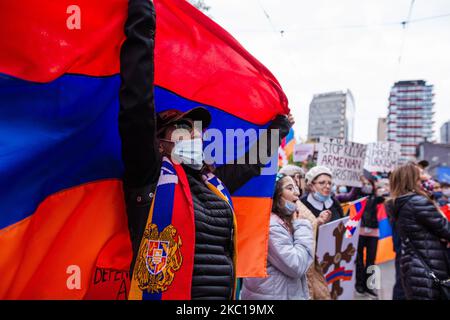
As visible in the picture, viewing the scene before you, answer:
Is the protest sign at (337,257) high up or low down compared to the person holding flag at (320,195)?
down

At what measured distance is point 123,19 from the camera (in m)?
1.76

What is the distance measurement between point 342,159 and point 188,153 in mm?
5135

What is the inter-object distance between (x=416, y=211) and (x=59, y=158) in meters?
2.88

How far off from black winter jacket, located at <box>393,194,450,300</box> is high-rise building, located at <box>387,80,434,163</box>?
119 metres

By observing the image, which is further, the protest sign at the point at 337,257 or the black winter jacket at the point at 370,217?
the black winter jacket at the point at 370,217

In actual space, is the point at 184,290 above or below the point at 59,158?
below

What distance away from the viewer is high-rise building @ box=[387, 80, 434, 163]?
375 feet

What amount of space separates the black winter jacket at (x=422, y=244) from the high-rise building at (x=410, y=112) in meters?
119

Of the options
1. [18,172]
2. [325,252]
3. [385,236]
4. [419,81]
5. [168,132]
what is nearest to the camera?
[18,172]

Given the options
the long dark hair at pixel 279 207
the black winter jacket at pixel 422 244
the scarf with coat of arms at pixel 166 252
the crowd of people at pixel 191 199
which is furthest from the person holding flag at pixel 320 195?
the scarf with coat of arms at pixel 166 252

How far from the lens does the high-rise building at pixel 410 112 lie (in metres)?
114

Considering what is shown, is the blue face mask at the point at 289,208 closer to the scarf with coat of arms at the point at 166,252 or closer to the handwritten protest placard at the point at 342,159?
the scarf with coat of arms at the point at 166,252

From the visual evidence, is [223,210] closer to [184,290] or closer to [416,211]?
[184,290]

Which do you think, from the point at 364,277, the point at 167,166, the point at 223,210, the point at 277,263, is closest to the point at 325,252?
the point at 277,263
